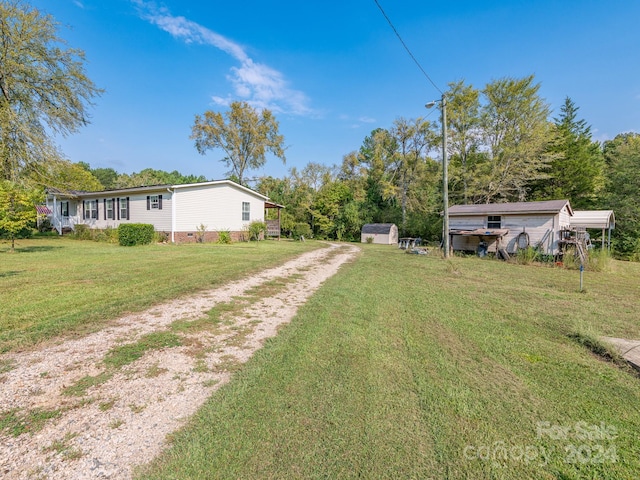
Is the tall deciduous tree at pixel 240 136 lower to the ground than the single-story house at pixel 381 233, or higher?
higher

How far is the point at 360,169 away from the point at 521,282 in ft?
89.0

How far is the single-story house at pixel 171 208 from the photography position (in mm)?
16781

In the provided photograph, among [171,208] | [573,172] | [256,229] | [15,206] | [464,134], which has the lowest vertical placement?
[256,229]

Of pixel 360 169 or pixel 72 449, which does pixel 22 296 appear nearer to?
pixel 72 449

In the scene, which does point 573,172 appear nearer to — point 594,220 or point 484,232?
point 594,220

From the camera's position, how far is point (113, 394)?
8.03ft

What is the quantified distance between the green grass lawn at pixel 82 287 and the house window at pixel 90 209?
1237cm

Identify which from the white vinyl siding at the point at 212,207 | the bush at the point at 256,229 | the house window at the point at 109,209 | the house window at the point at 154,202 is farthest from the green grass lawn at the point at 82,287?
the bush at the point at 256,229

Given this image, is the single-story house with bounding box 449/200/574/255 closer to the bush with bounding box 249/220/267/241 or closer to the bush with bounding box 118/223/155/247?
the bush with bounding box 249/220/267/241

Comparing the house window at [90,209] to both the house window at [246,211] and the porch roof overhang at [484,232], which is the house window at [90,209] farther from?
the porch roof overhang at [484,232]

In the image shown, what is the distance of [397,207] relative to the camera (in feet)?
98.0

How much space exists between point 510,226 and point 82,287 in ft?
60.7

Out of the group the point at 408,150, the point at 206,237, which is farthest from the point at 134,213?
the point at 408,150

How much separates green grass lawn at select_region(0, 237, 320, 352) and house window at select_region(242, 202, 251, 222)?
37.5ft
